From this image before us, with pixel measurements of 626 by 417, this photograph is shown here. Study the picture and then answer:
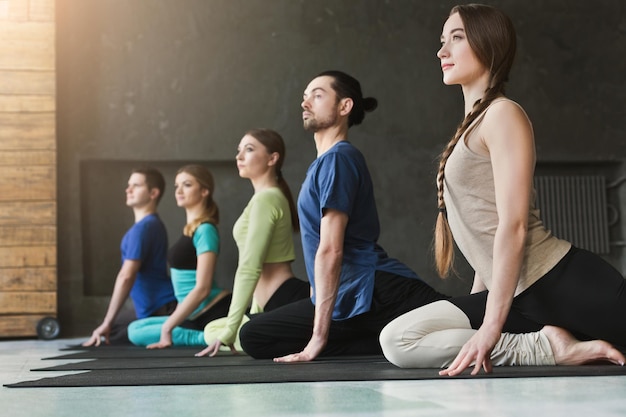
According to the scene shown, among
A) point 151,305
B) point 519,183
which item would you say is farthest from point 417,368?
point 151,305

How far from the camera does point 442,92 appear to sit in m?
6.38

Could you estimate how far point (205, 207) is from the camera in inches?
178

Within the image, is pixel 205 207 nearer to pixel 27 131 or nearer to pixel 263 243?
pixel 263 243

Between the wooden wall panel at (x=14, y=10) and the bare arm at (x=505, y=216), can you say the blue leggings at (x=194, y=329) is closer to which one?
the bare arm at (x=505, y=216)

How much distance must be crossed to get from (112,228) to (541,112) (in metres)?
3.34

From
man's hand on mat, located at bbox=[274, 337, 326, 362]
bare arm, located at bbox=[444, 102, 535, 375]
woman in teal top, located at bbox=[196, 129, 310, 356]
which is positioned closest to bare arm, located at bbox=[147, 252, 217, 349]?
woman in teal top, located at bbox=[196, 129, 310, 356]

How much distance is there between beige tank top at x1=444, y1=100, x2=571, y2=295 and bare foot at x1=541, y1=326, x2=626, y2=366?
0.17 m

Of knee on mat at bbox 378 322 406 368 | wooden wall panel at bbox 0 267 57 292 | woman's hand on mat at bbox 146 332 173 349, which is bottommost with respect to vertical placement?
woman's hand on mat at bbox 146 332 173 349

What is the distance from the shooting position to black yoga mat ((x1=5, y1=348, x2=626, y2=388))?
6.50 ft

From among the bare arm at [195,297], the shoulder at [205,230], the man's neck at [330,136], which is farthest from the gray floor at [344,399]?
the shoulder at [205,230]

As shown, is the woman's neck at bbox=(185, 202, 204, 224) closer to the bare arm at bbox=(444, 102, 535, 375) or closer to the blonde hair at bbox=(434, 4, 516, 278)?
the blonde hair at bbox=(434, 4, 516, 278)

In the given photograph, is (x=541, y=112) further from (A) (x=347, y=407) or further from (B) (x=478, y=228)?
(A) (x=347, y=407)

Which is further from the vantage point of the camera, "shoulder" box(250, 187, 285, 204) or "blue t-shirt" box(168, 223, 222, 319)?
"blue t-shirt" box(168, 223, 222, 319)

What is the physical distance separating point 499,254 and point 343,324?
3.38 ft
